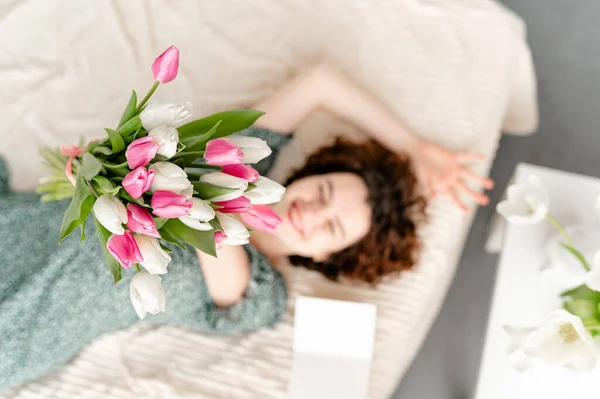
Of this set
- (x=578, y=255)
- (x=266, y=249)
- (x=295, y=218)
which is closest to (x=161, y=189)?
(x=295, y=218)

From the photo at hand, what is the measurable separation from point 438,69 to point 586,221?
0.46 metres

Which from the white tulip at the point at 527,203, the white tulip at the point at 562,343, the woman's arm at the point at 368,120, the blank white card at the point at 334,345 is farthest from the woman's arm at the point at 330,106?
the white tulip at the point at 562,343

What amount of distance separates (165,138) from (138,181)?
5 cm

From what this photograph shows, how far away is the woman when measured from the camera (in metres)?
0.96

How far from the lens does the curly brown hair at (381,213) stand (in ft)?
3.70

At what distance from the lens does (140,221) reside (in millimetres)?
542

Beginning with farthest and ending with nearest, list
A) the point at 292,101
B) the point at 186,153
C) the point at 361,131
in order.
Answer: the point at 361,131
the point at 292,101
the point at 186,153

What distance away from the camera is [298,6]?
4.14ft

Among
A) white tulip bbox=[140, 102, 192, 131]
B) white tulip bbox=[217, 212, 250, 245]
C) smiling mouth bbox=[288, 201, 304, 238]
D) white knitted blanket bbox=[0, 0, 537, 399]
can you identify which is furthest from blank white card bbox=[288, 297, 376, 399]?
white tulip bbox=[140, 102, 192, 131]

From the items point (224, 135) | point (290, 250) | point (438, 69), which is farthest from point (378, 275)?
point (224, 135)

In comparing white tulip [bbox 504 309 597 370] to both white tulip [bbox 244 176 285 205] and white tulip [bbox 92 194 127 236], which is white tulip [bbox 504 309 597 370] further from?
white tulip [bbox 92 194 127 236]

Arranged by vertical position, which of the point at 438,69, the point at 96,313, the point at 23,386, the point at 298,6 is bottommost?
the point at 23,386

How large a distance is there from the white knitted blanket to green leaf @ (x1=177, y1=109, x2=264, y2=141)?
1.90 feet

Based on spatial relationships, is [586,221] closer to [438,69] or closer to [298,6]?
[438,69]
